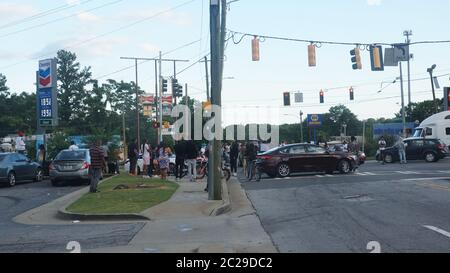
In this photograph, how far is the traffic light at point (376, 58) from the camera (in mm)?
26641

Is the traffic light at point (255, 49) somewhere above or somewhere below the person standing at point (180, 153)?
above

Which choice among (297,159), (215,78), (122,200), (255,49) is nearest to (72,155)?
(122,200)

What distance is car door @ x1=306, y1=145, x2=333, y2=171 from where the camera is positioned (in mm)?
23781

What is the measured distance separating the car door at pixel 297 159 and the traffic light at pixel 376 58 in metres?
6.14

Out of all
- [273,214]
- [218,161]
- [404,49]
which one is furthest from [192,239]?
[404,49]

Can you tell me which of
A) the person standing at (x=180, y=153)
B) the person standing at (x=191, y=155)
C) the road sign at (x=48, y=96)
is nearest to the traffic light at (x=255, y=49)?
the person standing at (x=180, y=153)

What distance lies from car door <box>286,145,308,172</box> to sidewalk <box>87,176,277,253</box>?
7908mm

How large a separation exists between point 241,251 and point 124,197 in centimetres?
765

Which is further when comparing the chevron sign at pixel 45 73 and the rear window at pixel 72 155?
the chevron sign at pixel 45 73

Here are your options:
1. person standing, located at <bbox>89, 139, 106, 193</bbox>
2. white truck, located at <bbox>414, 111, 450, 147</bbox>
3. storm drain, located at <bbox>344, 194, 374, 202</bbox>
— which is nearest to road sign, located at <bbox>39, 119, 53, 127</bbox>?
person standing, located at <bbox>89, 139, 106, 193</bbox>

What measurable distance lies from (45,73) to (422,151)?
21693 millimetres

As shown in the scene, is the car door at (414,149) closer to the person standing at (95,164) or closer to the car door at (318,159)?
the car door at (318,159)

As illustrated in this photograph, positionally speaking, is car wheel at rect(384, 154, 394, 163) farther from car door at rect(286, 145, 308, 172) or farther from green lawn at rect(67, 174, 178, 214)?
green lawn at rect(67, 174, 178, 214)
